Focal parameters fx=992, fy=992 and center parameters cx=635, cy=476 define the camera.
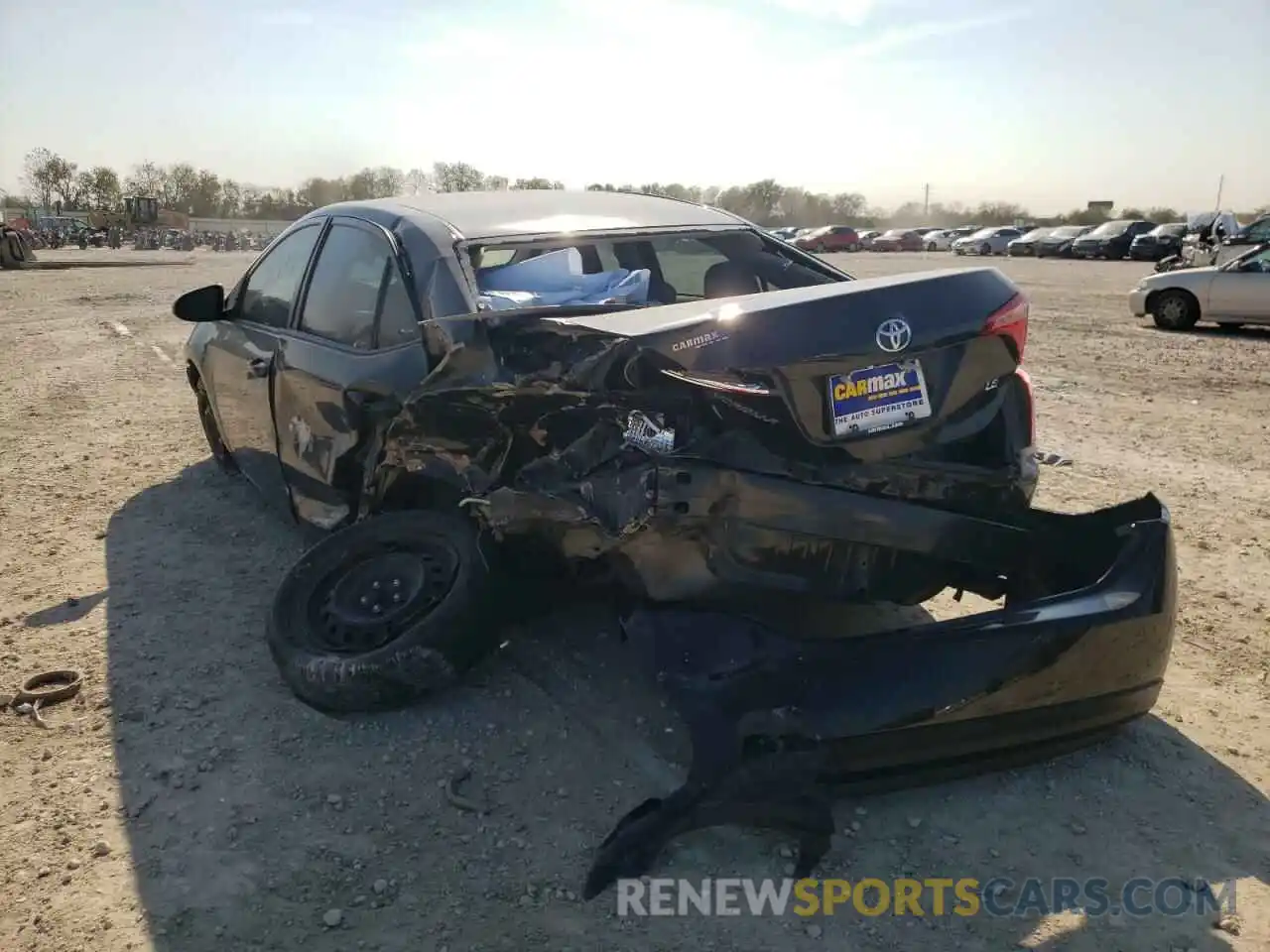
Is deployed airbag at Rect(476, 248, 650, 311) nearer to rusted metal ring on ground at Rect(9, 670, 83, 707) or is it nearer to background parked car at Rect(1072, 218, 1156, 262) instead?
rusted metal ring on ground at Rect(9, 670, 83, 707)

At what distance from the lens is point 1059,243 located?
42938 mm

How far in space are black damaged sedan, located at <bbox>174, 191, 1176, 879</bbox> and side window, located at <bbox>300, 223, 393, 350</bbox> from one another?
0.28ft

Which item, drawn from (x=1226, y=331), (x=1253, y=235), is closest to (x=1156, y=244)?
(x=1253, y=235)

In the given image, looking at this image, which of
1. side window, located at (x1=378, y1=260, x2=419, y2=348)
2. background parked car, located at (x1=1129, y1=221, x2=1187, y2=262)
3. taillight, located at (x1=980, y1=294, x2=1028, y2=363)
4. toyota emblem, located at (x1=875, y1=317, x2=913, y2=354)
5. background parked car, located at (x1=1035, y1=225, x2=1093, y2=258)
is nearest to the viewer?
toyota emblem, located at (x1=875, y1=317, x2=913, y2=354)

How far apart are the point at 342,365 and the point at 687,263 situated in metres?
1.54

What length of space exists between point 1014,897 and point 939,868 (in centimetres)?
18

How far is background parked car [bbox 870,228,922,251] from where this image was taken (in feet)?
176

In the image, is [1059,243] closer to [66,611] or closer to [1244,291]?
[1244,291]

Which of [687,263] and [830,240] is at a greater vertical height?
[687,263]

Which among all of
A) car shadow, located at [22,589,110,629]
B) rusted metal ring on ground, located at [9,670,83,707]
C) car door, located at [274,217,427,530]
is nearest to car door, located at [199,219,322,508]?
car door, located at [274,217,427,530]

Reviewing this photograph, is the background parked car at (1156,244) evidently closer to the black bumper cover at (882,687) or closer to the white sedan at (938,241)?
the white sedan at (938,241)

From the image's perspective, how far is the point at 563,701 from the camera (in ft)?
11.1

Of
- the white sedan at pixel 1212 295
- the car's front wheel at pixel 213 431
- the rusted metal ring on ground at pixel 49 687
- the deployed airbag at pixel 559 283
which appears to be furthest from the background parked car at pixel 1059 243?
the rusted metal ring on ground at pixel 49 687

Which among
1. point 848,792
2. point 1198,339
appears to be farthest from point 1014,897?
point 1198,339
